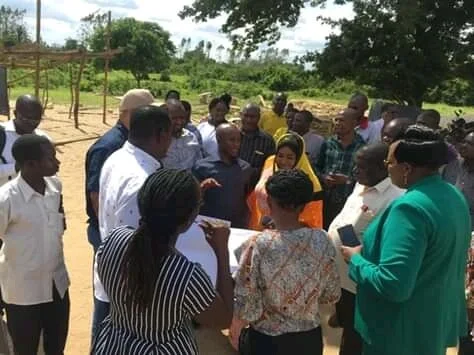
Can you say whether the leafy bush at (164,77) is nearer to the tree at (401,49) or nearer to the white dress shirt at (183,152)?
the tree at (401,49)

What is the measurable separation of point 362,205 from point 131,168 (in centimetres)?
144

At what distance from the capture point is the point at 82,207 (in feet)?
26.4

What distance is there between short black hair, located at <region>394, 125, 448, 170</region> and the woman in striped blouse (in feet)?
3.00

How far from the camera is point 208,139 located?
5.75m

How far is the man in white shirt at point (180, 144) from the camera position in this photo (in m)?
5.08

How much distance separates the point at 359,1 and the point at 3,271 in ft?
31.4

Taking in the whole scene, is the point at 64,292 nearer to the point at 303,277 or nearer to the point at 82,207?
the point at 303,277

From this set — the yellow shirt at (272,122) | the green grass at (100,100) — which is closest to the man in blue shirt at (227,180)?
the yellow shirt at (272,122)

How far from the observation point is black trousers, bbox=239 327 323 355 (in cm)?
252

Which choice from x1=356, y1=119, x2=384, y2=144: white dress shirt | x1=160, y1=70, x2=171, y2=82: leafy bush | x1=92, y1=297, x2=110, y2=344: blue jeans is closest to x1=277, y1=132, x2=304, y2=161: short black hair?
x1=92, y1=297, x2=110, y2=344: blue jeans

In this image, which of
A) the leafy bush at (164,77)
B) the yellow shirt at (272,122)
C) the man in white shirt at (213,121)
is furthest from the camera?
the leafy bush at (164,77)

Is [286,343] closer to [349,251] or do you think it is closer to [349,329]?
[349,251]

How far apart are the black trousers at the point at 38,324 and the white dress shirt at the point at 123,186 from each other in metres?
0.48

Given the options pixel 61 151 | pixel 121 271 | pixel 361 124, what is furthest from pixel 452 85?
pixel 121 271
